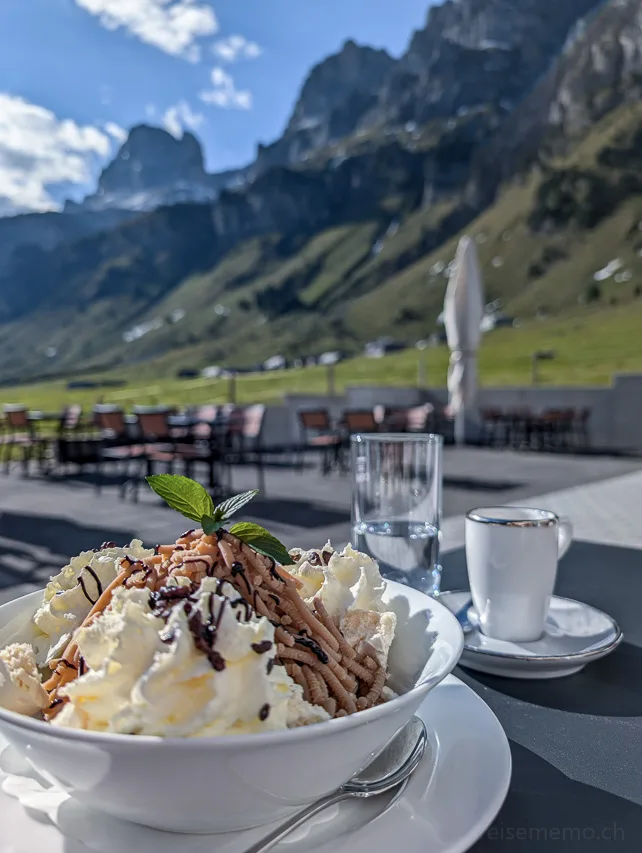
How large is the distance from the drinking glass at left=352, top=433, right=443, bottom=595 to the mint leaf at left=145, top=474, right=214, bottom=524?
0.45 m

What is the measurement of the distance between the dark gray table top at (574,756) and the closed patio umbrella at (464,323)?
9.04m

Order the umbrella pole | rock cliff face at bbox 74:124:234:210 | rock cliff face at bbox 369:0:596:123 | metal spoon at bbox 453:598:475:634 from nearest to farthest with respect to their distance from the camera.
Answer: metal spoon at bbox 453:598:475:634 → the umbrella pole → rock cliff face at bbox 369:0:596:123 → rock cliff face at bbox 74:124:234:210

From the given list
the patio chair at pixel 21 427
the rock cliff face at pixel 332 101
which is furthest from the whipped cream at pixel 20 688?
the rock cliff face at pixel 332 101

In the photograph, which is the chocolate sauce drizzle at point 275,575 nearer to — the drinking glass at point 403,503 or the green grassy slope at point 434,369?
the drinking glass at point 403,503

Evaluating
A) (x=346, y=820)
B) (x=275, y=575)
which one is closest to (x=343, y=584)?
(x=275, y=575)

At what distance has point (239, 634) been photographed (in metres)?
0.42

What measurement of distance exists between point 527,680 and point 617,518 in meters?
1.84

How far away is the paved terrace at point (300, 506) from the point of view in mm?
2775

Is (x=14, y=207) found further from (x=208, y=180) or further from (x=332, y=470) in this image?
(x=332, y=470)

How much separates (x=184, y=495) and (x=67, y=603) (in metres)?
0.14

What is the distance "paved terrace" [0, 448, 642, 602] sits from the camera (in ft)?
9.11

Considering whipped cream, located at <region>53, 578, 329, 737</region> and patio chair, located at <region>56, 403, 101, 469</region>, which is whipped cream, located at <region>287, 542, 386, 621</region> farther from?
patio chair, located at <region>56, 403, 101, 469</region>

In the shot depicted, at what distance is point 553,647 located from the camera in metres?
0.82

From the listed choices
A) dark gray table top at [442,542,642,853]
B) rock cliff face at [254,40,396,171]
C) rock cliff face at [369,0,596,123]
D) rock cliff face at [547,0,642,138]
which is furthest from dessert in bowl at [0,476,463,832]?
rock cliff face at [254,40,396,171]
